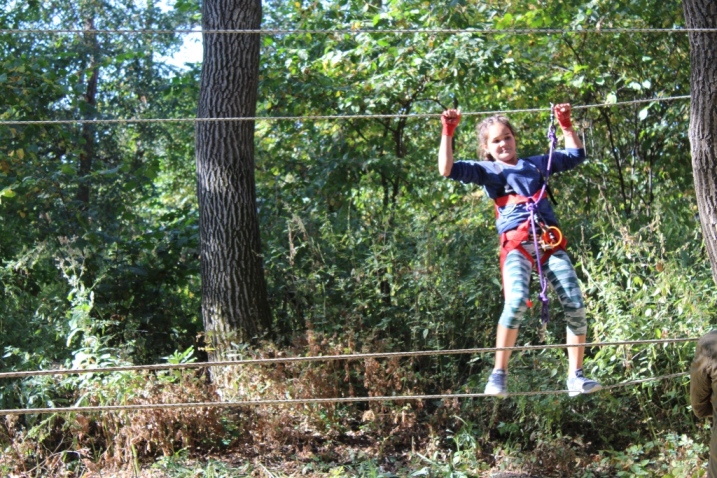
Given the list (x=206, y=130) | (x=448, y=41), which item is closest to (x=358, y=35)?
(x=448, y=41)

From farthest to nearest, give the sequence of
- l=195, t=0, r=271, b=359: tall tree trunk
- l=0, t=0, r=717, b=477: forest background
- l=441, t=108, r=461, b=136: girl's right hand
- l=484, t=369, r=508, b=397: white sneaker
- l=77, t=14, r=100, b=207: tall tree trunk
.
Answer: l=77, t=14, r=100, b=207: tall tree trunk
l=195, t=0, r=271, b=359: tall tree trunk
l=0, t=0, r=717, b=477: forest background
l=484, t=369, r=508, b=397: white sneaker
l=441, t=108, r=461, b=136: girl's right hand

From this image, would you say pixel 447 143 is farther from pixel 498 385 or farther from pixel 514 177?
pixel 498 385

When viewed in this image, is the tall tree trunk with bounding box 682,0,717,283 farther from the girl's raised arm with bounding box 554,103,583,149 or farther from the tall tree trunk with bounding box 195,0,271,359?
the tall tree trunk with bounding box 195,0,271,359

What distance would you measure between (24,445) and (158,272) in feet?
5.80

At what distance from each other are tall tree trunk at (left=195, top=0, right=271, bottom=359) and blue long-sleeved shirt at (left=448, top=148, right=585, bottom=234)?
2.38m

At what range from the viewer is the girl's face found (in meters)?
4.12

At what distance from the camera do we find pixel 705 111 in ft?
15.0

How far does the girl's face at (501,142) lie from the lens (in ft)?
13.5

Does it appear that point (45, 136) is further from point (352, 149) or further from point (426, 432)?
point (426, 432)

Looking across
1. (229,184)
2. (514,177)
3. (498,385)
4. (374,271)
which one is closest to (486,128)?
(514,177)

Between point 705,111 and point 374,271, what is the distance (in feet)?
7.99

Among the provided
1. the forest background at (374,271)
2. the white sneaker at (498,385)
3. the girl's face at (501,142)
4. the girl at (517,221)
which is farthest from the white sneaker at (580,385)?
the forest background at (374,271)

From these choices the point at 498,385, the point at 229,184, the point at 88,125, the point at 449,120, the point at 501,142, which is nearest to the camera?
the point at 449,120

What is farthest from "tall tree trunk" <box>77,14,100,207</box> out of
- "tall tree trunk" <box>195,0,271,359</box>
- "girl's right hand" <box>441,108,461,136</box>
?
"girl's right hand" <box>441,108,461,136</box>
